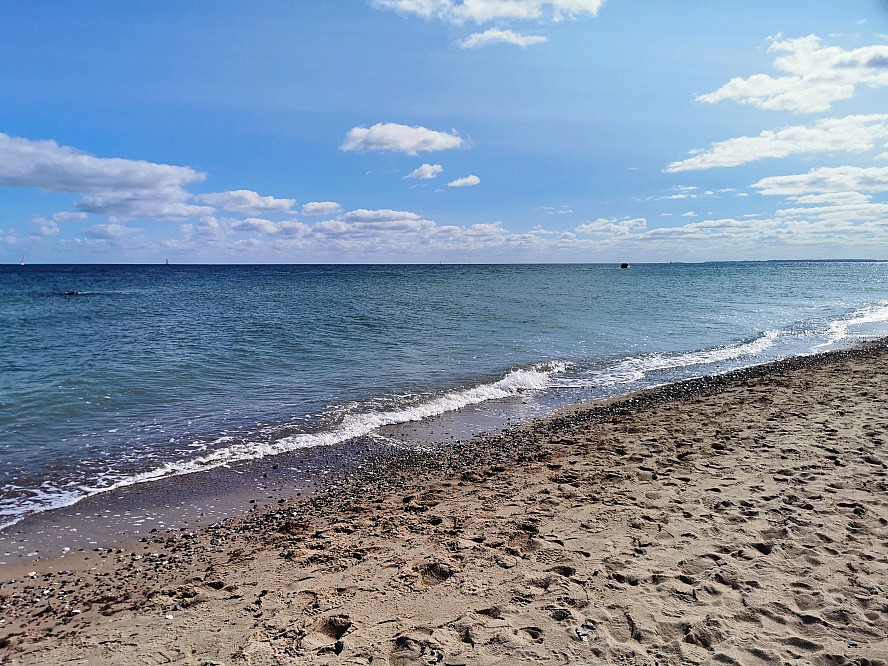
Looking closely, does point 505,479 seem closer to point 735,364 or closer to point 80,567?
point 80,567

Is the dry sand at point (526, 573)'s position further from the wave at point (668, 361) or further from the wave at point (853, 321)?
the wave at point (853, 321)

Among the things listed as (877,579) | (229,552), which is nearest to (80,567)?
(229,552)

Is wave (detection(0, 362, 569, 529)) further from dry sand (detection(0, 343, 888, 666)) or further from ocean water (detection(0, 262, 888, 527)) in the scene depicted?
dry sand (detection(0, 343, 888, 666))

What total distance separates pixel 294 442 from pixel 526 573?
6408 millimetres

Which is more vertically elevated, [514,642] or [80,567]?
[514,642]

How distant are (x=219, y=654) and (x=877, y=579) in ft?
18.7

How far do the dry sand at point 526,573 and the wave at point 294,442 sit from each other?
1.96 m

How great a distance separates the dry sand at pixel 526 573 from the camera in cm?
389

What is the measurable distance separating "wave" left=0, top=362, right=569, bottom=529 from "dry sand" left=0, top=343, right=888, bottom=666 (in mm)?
1962

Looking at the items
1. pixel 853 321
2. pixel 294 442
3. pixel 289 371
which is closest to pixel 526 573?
pixel 294 442

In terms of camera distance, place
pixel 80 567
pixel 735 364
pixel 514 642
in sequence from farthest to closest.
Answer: pixel 735 364
pixel 80 567
pixel 514 642

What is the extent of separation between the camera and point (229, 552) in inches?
→ 235

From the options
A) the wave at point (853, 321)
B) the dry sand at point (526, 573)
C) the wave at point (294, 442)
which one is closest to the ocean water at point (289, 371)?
the wave at point (294, 442)

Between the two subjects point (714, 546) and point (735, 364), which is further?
point (735, 364)
